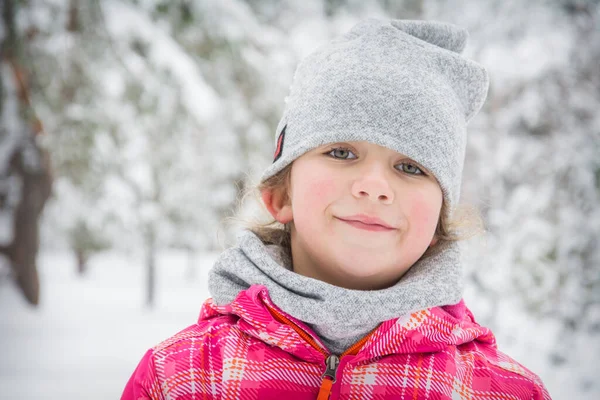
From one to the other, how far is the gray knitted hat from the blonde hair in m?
0.06

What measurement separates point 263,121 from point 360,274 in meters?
3.51

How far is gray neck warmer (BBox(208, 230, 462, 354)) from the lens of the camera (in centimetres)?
108

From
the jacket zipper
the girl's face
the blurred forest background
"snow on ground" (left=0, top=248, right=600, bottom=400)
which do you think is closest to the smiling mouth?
the girl's face

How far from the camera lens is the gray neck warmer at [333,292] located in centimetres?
108

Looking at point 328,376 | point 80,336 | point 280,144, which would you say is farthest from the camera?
point 80,336

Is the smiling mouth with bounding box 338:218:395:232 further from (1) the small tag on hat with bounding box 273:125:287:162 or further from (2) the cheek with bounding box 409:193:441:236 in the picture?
(1) the small tag on hat with bounding box 273:125:287:162

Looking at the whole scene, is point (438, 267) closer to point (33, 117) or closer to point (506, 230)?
point (506, 230)

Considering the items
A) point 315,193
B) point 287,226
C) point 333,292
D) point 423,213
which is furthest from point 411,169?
point 287,226

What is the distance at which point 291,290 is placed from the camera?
3.77 ft

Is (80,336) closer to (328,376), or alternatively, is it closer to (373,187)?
(328,376)

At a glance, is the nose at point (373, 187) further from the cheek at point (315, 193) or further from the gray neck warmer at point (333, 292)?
the gray neck warmer at point (333, 292)

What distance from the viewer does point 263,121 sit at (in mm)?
4484

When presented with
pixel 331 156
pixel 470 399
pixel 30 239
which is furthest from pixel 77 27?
pixel 470 399

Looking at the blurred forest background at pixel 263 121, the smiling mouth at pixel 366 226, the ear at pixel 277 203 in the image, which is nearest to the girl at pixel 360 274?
the smiling mouth at pixel 366 226
